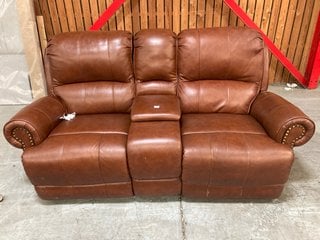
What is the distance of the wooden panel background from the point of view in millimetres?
3330

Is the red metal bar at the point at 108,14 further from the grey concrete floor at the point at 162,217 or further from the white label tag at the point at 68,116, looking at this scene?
the grey concrete floor at the point at 162,217

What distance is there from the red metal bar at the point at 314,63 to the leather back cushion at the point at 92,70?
8.51 ft

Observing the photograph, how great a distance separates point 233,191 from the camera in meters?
1.82

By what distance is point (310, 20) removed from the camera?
3479 mm

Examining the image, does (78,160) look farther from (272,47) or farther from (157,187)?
(272,47)

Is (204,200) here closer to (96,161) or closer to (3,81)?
(96,161)

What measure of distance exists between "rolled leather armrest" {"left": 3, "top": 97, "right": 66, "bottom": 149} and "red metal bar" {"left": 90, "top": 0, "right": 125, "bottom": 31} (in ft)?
5.15

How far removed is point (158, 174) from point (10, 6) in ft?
8.64

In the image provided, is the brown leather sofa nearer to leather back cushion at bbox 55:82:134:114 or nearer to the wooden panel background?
leather back cushion at bbox 55:82:134:114

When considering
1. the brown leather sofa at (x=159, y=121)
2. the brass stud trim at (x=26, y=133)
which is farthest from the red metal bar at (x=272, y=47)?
the brass stud trim at (x=26, y=133)

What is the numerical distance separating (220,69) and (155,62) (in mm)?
539

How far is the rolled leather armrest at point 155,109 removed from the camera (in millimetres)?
1907

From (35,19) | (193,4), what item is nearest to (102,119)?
(35,19)

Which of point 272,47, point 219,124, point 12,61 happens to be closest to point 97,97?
point 219,124
